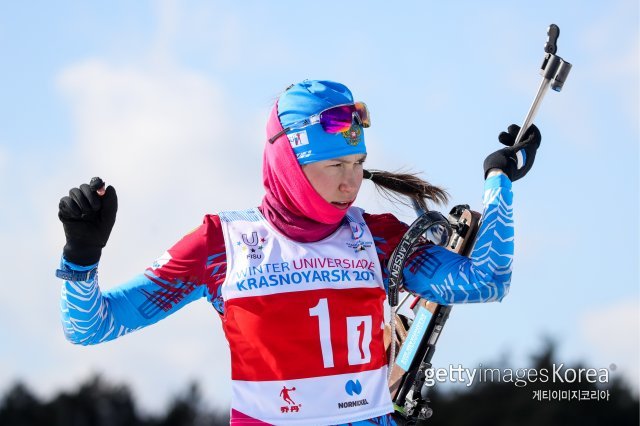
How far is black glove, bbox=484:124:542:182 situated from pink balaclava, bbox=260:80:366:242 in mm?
601

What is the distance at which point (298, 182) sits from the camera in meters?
4.91

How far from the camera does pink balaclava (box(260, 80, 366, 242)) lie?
4906mm

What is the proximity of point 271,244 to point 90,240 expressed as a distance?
79 cm

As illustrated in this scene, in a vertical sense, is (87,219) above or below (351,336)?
above

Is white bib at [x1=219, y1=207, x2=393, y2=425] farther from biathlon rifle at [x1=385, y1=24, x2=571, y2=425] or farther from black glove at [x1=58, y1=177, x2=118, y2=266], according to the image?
black glove at [x1=58, y1=177, x2=118, y2=266]

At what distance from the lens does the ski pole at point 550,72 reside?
530 cm

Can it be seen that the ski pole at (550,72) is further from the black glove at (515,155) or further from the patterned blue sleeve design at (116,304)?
the patterned blue sleeve design at (116,304)

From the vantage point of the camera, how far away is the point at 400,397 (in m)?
6.05

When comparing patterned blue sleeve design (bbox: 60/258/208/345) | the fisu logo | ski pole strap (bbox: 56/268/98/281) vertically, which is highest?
the fisu logo

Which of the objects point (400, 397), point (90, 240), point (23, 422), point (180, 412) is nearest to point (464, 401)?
point (180, 412)

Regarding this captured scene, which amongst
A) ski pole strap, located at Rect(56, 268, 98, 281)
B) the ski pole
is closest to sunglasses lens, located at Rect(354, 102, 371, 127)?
the ski pole

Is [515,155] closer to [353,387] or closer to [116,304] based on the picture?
[353,387]

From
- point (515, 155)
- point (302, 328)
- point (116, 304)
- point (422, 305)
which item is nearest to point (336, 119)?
point (515, 155)

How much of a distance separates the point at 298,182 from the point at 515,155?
1.00m
